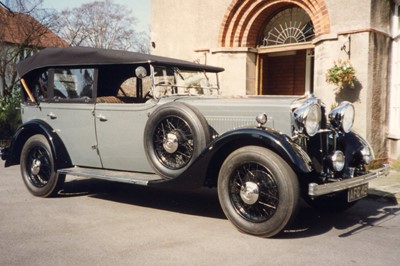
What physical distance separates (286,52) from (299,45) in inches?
34.8

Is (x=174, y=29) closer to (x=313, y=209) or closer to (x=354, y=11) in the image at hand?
(x=354, y=11)

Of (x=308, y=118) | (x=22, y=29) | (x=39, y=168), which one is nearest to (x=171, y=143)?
(x=308, y=118)

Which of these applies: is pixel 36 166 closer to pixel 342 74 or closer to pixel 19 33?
pixel 342 74

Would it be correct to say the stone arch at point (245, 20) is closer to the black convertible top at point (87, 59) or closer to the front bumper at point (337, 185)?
the black convertible top at point (87, 59)

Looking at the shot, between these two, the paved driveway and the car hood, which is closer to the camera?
the paved driveway

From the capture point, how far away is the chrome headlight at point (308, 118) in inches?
165

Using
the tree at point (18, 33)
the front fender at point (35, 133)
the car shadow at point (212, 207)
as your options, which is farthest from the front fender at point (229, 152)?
the tree at point (18, 33)

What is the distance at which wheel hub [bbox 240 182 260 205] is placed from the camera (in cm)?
414

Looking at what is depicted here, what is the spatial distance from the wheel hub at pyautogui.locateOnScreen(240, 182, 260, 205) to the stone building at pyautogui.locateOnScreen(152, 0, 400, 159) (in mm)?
5015

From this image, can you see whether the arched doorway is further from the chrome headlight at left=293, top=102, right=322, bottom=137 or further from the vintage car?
the chrome headlight at left=293, top=102, right=322, bottom=137

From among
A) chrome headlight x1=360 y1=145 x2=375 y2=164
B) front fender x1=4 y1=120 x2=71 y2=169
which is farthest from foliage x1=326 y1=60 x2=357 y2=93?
front fender x1=4 y1=120 x2=71 y2=169

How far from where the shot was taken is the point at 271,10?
10.4 metres

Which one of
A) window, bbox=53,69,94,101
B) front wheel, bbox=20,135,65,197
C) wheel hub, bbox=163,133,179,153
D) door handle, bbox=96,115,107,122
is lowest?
front wheel, bbox=20,135,65,197

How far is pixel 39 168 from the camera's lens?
6.05 m
